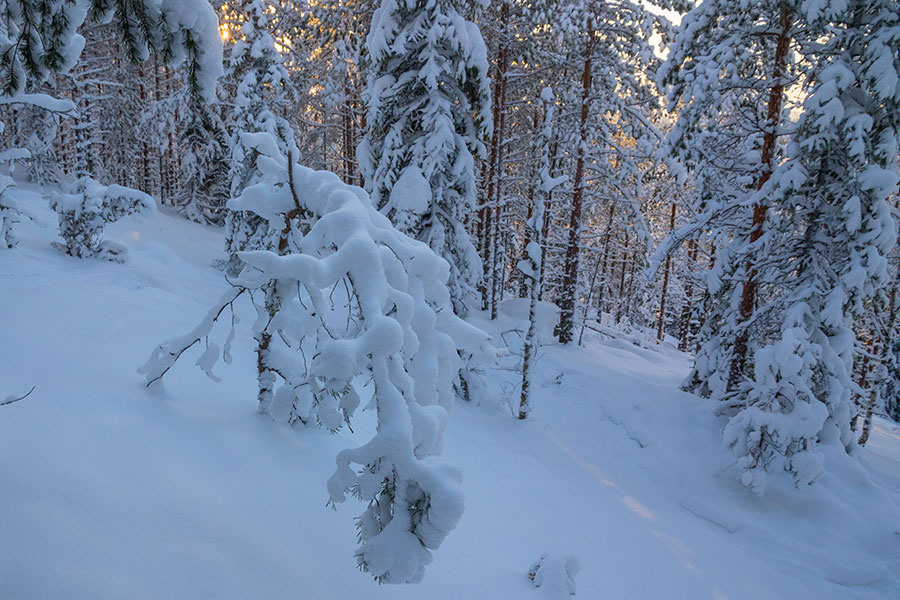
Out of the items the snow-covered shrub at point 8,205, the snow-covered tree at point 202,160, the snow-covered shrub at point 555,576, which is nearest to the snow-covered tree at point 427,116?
the snow-covered shrub at point 8,205

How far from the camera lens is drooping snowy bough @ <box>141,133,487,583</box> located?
7.01 feet

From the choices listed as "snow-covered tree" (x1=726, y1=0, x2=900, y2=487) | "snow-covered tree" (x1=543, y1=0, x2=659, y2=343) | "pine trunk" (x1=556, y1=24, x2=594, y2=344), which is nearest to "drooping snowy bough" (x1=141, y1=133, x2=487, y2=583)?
"snow-covered tree" (x1=726, y1=0, x2=900, y2=487)

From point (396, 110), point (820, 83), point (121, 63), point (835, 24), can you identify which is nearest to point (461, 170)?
point (396, 110)

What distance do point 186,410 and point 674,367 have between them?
15.7 m

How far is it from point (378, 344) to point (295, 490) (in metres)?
1.94

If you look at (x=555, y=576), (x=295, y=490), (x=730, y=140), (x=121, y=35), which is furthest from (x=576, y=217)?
(x=121, y=35)

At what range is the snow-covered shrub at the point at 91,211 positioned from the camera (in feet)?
33.2

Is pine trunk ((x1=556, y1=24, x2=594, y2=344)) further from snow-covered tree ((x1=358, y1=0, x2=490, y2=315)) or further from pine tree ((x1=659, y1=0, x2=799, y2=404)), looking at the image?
snow-covered tree ((x1=358, y1=0, x2=490, y2=315))

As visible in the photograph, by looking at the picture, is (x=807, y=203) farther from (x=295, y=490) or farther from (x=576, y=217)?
(x=295, y=490)

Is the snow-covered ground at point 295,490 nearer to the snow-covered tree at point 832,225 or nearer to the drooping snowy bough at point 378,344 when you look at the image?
the drooping snowy bough at point 378,344

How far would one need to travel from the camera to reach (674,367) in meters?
16.3

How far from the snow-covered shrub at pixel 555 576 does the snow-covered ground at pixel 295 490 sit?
107mm

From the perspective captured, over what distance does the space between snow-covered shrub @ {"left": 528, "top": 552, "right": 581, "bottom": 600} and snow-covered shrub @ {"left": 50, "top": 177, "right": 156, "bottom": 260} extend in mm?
10370

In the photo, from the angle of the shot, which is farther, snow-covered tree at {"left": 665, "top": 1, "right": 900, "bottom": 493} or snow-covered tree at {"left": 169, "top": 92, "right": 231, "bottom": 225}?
snow-covered tree at {"left": 169, "top": 92, "right": 231, "bottom": 225}
